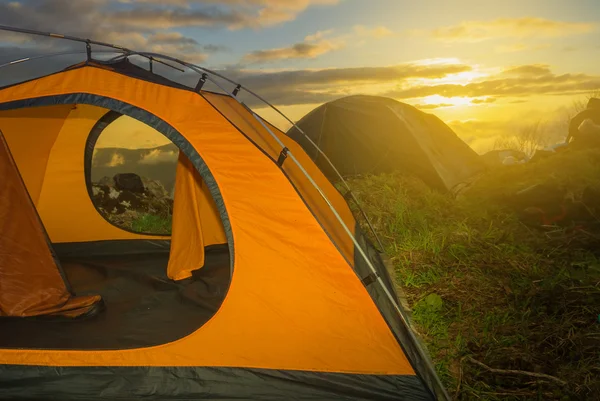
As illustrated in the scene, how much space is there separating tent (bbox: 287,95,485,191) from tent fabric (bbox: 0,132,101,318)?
5164mm

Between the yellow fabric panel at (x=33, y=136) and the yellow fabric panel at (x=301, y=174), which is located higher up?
the yellow fabric panel at (x=33, y=136)

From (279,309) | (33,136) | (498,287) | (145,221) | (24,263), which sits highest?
(33,136)

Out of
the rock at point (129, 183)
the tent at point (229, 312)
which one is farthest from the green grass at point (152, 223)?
the tent at point (229, 312)

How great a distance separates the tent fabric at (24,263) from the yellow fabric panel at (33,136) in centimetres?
146

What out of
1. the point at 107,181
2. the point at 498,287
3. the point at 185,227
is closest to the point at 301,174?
the point at 185,227

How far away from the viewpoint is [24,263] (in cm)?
420

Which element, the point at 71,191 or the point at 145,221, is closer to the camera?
the point at 71,191

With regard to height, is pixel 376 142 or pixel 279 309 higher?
pixel 376 142

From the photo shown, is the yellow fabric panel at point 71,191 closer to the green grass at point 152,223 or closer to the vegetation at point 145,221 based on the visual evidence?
the vegetation at point 145,221

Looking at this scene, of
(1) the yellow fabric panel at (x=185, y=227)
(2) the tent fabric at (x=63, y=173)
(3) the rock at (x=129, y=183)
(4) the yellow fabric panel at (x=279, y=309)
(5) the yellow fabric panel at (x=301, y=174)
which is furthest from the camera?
(3) the rock at (x=129, y=183)

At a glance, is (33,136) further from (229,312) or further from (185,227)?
(229,312)

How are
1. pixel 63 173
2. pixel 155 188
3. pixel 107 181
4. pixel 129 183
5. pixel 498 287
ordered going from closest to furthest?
1. pixel 498 287
2. pixel 63 173
3. pixel 129 183
4. pixel 107 181
5. pixel 155 188

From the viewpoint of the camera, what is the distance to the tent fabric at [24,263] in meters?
4.12

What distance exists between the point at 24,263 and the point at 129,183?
4.39 meters
